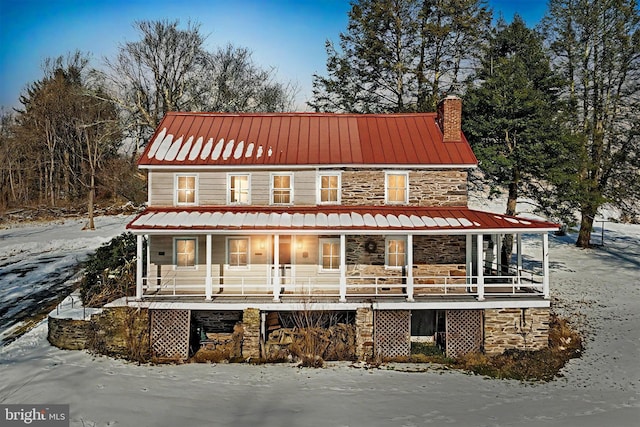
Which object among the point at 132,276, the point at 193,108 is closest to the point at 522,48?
the point at 193,108

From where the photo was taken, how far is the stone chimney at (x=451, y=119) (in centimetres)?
1814

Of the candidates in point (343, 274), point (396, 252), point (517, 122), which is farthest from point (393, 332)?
point (517, 122)

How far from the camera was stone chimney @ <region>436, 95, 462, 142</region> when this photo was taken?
18141mm

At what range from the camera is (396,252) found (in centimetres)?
1662

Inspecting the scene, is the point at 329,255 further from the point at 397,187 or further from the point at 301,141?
the point at 301,141

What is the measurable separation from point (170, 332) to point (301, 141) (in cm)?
892

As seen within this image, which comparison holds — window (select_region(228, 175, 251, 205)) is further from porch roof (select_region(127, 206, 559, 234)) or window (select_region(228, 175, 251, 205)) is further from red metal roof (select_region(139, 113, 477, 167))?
red metal roof (select_region(139, 113, 477, 167))

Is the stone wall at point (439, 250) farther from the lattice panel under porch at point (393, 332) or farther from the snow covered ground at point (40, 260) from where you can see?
the snow covered ground at point (40, 260)

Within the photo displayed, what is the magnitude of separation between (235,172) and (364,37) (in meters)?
17.8

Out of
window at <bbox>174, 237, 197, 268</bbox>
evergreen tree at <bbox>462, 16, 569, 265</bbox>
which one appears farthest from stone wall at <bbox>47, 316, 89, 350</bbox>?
evergreen tree at <bbox>462, 16, 569, 265</bbox>

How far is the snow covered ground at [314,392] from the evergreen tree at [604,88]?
13.8 metres

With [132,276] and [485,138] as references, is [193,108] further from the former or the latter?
[485,138]

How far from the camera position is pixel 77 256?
26344mm

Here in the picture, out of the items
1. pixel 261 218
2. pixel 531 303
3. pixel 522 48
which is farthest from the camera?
pixel 522 48
